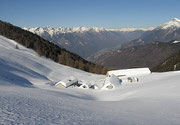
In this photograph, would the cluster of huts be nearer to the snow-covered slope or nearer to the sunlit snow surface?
the snow-covered slope

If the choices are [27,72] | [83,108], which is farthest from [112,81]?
[83,108]

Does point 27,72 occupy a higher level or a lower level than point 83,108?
higher

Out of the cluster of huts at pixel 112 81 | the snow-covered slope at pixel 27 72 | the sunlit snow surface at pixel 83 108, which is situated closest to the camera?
the sunlit snow surface at pixel 83 108

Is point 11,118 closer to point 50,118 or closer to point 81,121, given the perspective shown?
point 50,118

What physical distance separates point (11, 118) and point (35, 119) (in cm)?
148

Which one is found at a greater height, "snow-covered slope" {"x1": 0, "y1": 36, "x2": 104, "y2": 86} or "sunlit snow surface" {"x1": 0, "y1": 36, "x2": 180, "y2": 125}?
"snow-covered slope" {"x1": 0, "y1": 36, "x2": 104, "y2": 86}

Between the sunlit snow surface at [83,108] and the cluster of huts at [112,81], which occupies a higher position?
the cluster of huts at [112,81]

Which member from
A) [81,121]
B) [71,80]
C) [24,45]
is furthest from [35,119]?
[24,45]

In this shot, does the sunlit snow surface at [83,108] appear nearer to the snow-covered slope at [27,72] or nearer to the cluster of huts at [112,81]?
the cluster of huts at [112,81]

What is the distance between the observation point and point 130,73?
259ft

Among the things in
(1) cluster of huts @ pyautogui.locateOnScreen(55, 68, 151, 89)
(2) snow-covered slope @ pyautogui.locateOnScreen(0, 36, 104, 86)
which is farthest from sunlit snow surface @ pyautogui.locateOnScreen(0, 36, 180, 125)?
(2) snow-covered slope @ pyautogui.locateOnScreen(0, 36, 104, 86)

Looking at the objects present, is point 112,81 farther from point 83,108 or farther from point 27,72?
point 83,108

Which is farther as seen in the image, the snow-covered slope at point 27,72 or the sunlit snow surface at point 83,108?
the snow-covered slope at point 27,72

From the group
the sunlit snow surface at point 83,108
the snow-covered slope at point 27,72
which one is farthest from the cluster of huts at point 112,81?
the sunlit snow surface at point 83,108
